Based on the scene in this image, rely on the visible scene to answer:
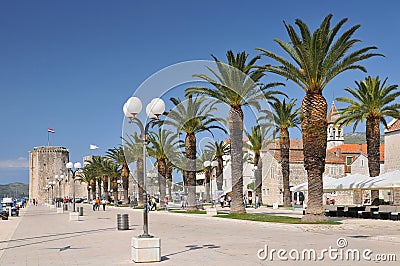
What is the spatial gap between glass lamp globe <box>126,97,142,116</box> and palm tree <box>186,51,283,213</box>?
1947 centimetres

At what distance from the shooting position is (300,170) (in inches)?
2827

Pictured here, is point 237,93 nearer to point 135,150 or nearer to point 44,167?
point 135,150

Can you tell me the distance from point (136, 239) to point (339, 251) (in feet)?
16.8

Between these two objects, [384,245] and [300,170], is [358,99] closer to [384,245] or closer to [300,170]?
[384,245]

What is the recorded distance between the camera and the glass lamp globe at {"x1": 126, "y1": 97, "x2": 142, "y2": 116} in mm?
13914

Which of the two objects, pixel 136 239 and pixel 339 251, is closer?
pixel 136 239

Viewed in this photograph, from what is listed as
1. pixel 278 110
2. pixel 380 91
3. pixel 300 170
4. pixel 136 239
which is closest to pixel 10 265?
pixel 136 239

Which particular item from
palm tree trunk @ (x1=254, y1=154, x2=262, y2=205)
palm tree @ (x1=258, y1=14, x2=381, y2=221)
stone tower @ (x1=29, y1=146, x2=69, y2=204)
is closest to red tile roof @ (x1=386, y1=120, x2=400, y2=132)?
palm tree trunk @ (x1=254, y1=154, x2=262, y2=205)

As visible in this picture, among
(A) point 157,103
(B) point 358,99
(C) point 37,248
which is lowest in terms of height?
(C) point 37,248

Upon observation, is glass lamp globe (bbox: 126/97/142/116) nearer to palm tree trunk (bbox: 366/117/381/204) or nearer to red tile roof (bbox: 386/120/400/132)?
palm tree trunk (bbox: 366/117/381/204)

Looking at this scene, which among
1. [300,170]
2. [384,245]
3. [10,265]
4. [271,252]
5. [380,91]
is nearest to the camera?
[10,265]

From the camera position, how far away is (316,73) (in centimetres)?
2578

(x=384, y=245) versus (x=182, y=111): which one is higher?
(x=182, y=111)

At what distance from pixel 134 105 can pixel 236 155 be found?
2017 cm
